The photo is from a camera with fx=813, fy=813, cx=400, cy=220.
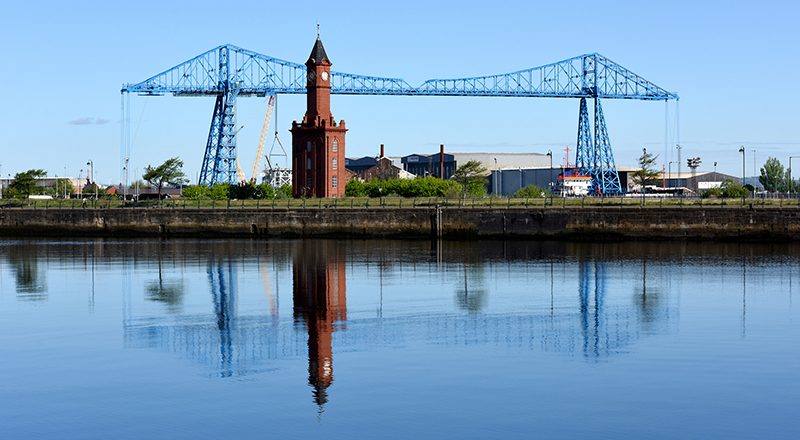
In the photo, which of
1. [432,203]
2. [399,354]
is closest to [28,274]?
[399,354]

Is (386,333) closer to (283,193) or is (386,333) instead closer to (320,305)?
(320,305)

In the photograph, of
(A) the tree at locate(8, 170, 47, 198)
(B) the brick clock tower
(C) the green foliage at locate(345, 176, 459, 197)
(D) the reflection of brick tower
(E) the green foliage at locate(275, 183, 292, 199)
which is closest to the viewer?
(D) the reflection of brick tower

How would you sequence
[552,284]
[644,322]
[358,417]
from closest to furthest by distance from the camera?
[358,417], [644,322], [552,284]

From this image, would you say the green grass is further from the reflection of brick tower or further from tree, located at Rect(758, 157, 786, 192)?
tree, located at Rect(758, 157, 786, 192)

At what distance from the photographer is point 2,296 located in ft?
81.3

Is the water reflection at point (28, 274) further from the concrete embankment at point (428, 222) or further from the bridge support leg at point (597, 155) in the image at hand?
the bridge support leg at point (597, 155)

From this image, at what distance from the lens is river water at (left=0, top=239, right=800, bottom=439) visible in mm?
11250

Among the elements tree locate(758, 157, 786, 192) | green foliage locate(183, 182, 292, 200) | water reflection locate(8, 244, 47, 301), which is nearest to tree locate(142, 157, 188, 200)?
green foliage locate(183, 182, 292, 200)

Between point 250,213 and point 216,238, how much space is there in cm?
320

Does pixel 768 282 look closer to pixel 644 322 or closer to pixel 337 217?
pixel 644 322

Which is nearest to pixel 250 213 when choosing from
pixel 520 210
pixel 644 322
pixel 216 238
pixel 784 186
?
pixel 216 238

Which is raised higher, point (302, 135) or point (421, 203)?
point (302, 135)

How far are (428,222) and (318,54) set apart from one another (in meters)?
33.1

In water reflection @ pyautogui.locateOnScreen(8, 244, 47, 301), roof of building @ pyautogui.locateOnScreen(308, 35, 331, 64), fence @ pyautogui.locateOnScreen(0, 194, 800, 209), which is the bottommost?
water reflection @ pyautogui.locateOnScreen(8, 244, 47, 301)
